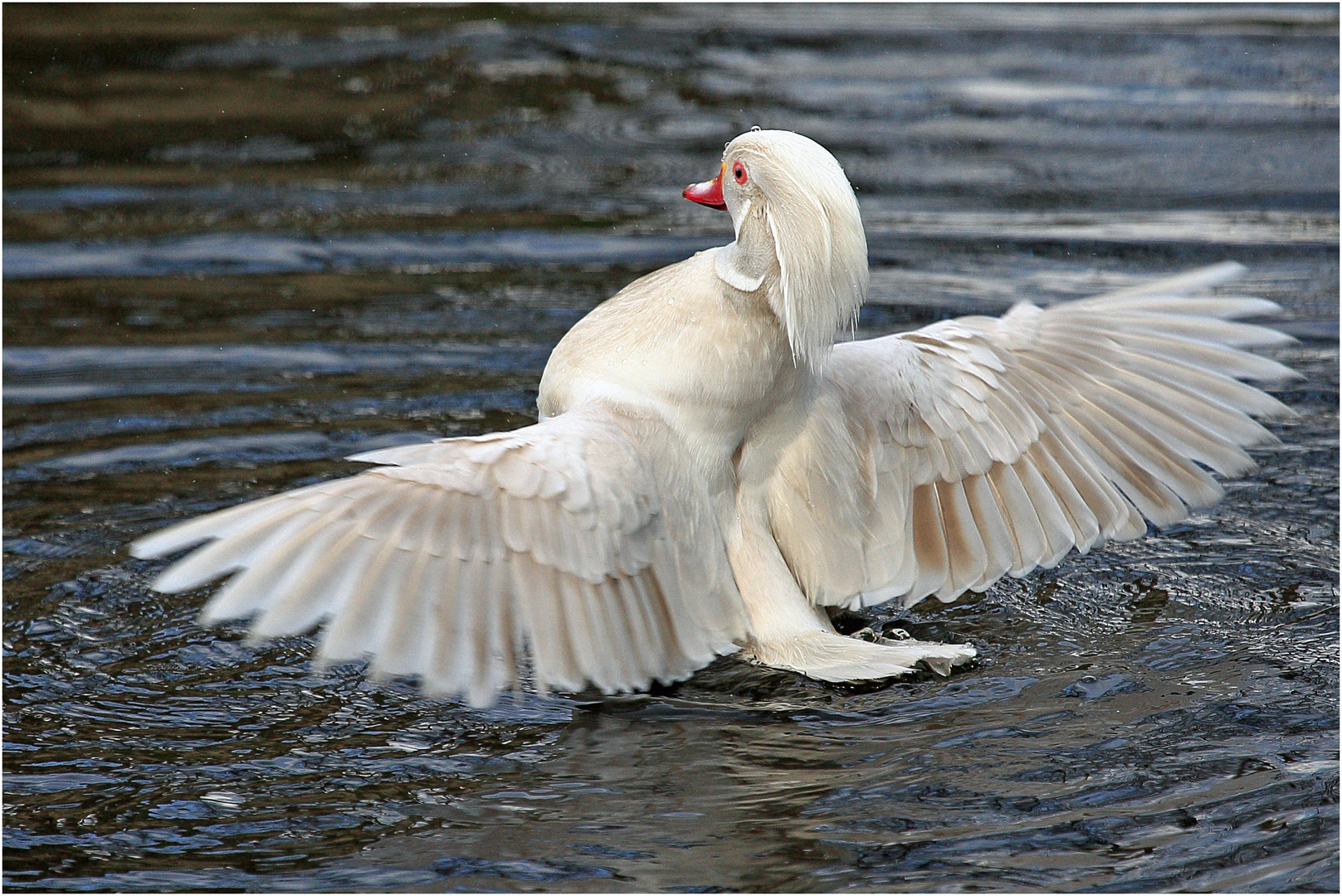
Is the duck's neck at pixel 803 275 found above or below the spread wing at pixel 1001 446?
above

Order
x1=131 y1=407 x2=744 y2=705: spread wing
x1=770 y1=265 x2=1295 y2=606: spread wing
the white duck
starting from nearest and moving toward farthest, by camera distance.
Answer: x1=131 y1=407 x2=744 y2=705: spread wing → the white duck → x1=770 y1=265 x2=1295 y2=606: spread wing

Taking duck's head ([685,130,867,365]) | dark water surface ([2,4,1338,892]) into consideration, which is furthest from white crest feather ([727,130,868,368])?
dark water surface ([2,4,1338,892])

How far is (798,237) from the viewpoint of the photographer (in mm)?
3650

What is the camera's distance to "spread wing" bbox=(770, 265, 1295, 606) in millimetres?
4359

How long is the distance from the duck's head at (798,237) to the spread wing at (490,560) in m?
0.48

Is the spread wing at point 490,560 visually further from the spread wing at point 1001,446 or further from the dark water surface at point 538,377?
the spread wing at point 1001,446

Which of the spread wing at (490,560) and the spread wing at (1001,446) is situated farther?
the spread wing at (1001,446)

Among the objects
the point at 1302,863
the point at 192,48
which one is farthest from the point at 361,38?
the point at 1302,863

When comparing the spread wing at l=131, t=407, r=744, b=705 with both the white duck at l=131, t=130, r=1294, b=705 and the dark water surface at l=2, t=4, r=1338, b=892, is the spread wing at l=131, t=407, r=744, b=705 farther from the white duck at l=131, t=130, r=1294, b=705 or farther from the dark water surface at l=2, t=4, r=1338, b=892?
the dark water surface at l=2, t=4, r=1338, b=892

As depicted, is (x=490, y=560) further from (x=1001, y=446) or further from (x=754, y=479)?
(x=1001, y=446)

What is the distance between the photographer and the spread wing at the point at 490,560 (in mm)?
3281

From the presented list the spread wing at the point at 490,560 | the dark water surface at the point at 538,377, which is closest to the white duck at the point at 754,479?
the spread wing at the point at 490,560

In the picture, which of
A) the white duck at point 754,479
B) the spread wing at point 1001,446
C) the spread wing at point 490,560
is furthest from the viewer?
the spread wing at point 1001,446

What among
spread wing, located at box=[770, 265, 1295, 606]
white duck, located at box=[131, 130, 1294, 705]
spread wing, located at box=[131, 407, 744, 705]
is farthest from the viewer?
spread wing, located at box=[770, 265, 1295, 606]
